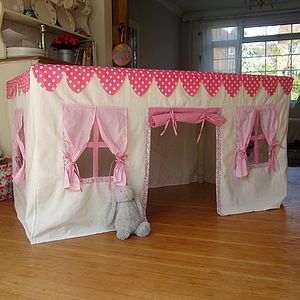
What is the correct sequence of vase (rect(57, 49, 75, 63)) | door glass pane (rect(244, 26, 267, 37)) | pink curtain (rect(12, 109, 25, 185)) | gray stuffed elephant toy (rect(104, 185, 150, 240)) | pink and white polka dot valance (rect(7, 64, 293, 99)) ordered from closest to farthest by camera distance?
pink and white polka dot valance (rect(7, 64, 293, 99)), gray stuffed elephant toy (rect(104, 185, 150, 240)), pink curtain (rect(12, 109, 25, 185)), vase (rect(57, 49, 75, 63)), door glass pane (rect(244, 26, 267, 37))

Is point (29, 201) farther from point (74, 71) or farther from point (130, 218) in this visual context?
→ point (74, 71)

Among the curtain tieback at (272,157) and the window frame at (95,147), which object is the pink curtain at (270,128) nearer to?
the curtain tieback at (272,157)

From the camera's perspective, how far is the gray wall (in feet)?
21.1

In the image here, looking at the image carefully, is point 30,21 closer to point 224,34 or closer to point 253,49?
point 224,34

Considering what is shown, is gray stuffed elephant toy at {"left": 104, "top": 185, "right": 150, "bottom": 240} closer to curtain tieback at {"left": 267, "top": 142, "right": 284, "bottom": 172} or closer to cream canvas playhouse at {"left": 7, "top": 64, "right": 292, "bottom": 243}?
cream canvas playhouse at {"left": 7, "top": 64, "right": 292, "bottom": 243}

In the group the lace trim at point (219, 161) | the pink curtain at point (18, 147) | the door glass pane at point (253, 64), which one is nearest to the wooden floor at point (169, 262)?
the lace trim at point (219, 161)

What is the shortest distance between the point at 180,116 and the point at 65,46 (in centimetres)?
174

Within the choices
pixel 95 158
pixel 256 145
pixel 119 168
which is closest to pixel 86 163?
pixel 95 158

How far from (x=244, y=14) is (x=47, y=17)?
208 inches

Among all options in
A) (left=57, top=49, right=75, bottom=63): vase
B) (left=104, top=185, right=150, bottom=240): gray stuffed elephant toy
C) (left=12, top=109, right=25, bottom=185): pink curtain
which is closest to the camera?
(left=104, top=185, right=150, bottom=240): gray stuffed elephant toy

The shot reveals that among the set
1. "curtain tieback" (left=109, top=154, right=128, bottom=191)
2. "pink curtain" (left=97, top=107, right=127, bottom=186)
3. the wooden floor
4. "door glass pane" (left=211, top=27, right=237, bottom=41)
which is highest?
"door glass pane" (left=211, top=27, right=237, bottom=41)

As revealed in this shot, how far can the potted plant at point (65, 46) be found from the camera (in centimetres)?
370

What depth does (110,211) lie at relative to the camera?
237 centimetres

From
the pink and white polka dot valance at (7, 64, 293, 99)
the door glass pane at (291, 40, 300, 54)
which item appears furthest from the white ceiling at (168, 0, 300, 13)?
the pink and white polka dot valance at (7, 64, 293, 99)
